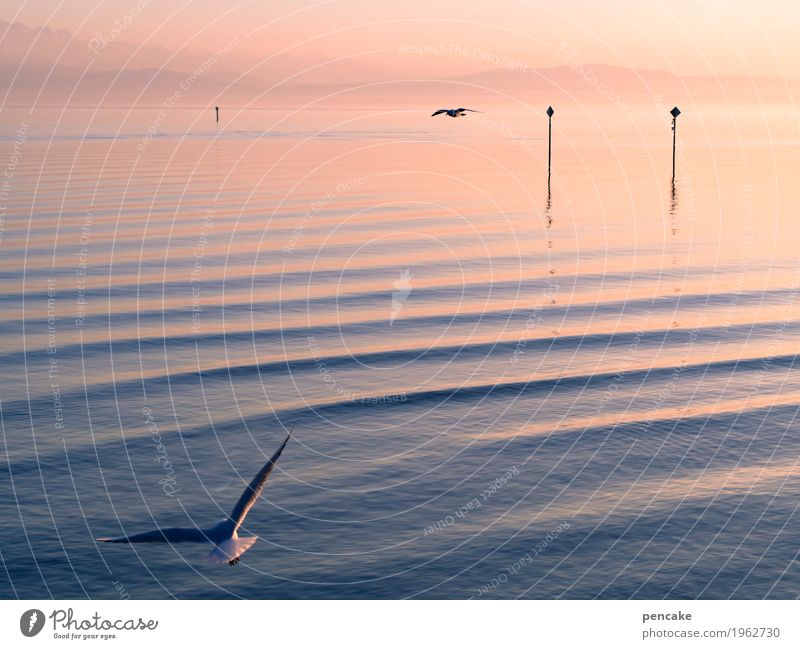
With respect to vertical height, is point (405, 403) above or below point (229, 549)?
above

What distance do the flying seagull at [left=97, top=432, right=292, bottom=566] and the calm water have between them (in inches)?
291

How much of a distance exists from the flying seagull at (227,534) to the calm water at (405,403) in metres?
7.39

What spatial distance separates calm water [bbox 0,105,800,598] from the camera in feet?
91.7

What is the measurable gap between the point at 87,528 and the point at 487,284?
38160mm

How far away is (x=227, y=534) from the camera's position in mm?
19016

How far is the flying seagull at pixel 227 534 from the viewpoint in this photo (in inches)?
671

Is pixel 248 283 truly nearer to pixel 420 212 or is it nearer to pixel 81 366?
pixel 81 366

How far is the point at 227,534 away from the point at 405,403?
896 inches

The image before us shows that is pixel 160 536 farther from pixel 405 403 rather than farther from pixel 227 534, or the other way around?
pixel 405 403

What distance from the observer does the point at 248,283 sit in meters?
63.3

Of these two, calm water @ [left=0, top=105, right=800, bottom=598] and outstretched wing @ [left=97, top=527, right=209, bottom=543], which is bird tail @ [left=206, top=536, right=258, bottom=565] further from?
calm water @ [left=0, top=105, right=800, bottom=598]

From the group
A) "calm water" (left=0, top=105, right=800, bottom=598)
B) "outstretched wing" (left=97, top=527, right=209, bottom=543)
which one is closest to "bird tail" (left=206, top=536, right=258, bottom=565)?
"outstretched wing" (left=97, top=527, right=209, bottom=543)

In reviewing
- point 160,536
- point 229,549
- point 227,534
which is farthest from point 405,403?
point 160,536

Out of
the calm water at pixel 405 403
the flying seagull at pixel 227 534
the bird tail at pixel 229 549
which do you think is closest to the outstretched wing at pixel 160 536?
the flying seagull at pixel 227 534
